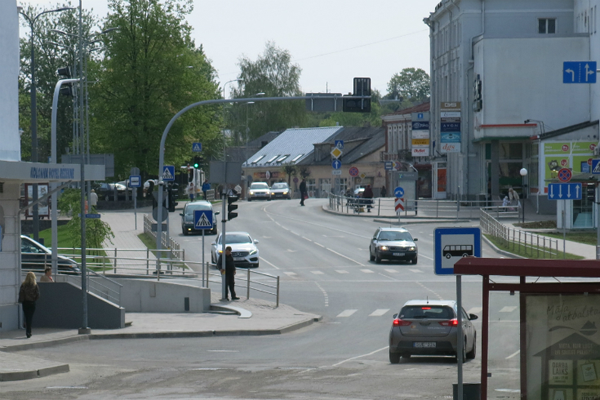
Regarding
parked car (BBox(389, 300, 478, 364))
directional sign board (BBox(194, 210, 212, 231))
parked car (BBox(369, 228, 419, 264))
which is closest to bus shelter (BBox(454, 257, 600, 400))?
parked car (BBox(389, 300, 478, 364))

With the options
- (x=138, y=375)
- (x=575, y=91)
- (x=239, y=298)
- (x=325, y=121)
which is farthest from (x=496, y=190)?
(x=325, y=121)

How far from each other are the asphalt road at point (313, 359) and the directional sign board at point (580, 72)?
740cm

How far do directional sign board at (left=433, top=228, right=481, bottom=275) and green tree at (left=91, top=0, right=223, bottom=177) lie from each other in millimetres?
55037

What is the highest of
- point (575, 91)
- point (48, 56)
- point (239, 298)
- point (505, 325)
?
point (48, 56)

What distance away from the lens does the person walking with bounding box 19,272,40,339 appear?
22.6 metres

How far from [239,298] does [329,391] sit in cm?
1766

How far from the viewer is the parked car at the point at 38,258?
2853cm

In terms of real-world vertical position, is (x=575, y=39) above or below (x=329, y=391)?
above

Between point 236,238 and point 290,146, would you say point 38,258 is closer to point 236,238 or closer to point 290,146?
point 236,238

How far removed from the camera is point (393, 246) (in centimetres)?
4262

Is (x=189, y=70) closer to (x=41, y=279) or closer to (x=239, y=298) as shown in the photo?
(x=239, y=298)

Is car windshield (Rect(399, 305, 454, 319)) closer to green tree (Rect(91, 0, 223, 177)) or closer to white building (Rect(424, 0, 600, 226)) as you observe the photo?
white building (Rect(424, 0, 600, 226))

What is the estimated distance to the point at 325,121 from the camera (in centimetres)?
16588

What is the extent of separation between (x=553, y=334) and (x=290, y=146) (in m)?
113
